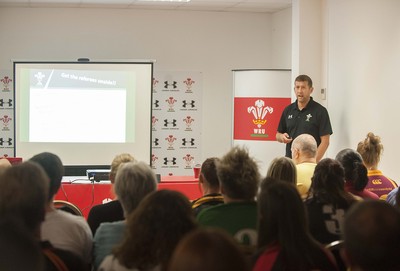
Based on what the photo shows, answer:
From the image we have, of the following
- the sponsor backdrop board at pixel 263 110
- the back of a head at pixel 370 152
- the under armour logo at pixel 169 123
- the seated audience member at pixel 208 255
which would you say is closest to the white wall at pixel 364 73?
the sponsor backdrop board at pixel 263 110

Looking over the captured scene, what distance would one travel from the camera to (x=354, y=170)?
419 centimetres

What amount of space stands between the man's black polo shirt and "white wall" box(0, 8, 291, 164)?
8.91ft

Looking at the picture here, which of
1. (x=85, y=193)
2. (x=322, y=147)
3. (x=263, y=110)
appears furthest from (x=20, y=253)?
(x=263, y=110)

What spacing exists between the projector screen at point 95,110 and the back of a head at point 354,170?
16.2ft

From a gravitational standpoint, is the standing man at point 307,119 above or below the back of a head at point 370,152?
above

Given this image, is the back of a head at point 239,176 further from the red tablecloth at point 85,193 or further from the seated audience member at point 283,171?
the red tablecloth at point 85,193

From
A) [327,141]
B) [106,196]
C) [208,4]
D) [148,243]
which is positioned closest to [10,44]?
[208,4]

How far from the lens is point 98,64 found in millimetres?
9031

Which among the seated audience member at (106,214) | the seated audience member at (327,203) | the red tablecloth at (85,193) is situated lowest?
the red tablecloth at (85,193)

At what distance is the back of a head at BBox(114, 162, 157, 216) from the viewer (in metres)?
3.04

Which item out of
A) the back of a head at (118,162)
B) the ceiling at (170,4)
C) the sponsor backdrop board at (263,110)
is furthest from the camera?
the ceiling at (170,4)

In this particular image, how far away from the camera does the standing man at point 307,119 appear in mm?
7242

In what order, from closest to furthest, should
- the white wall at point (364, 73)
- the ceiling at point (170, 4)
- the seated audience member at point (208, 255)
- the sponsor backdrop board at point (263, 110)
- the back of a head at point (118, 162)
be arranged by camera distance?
the seated audience member at point (208, 255) < the back of a head at point (118, 162) < the white wall at point (364, 73) < the sponsor backdrop board at point (263, 110) < the ceiling at point (170, 4)

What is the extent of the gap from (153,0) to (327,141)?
11.5 feet
